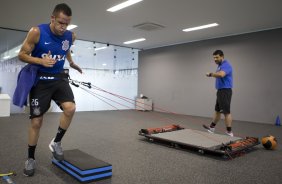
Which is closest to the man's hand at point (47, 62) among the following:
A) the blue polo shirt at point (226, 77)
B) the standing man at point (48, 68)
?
the standing man at point (48, 68)

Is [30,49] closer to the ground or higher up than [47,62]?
higher up

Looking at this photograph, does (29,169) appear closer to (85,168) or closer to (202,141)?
(85,168)

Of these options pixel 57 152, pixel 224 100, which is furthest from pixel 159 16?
pixel 57 152

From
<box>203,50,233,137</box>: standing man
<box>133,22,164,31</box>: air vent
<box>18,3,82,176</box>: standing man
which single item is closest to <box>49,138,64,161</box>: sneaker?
<box>18,3,82,176</box>: standing man

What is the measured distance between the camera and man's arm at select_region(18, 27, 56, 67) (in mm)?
1998

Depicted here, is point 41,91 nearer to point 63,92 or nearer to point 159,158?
point 63,92

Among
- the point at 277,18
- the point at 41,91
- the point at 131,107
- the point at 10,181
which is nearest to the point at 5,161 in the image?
the point at 10,181

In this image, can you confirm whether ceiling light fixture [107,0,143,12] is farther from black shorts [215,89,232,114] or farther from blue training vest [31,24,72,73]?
blue training vest [31,24,72,73]

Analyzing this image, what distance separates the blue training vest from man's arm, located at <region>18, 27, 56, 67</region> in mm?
46

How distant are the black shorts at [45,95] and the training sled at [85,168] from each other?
52cm

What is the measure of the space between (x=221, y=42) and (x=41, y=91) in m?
6.45

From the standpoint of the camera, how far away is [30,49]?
206cm

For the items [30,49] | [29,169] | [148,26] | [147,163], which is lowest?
[147,163]

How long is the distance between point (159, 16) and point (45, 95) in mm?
4002
